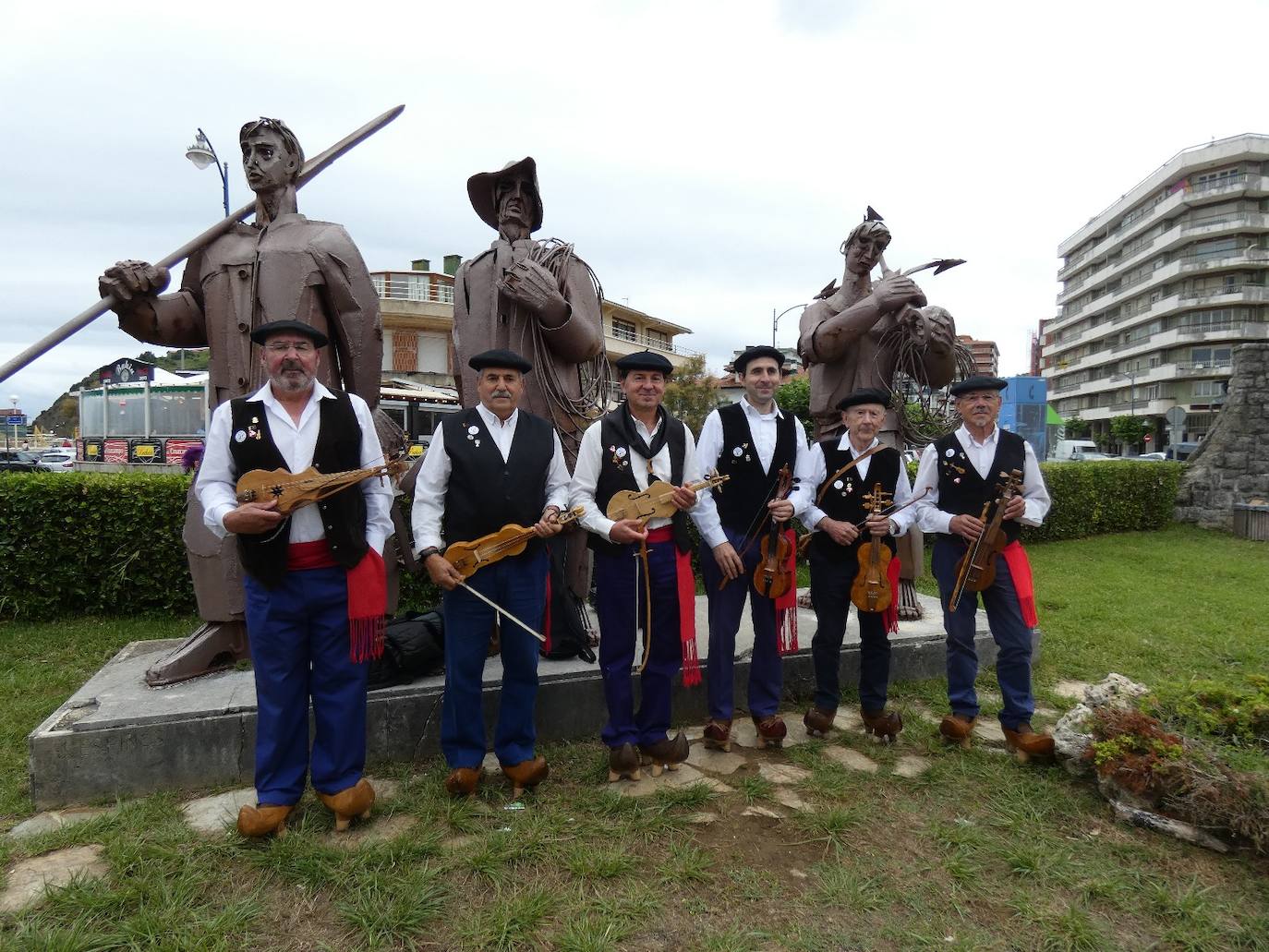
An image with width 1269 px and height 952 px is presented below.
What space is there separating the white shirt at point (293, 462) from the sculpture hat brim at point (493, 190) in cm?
195

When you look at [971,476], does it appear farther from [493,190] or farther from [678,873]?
[493,190]

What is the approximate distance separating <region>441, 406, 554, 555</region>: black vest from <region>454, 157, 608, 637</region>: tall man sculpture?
3.29 ft

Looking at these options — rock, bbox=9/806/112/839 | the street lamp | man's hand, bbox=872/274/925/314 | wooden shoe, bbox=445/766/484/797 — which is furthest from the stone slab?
the street lamp

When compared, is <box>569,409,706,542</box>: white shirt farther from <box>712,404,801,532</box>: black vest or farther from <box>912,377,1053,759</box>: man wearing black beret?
<box>912,377,1053,759</box>: man wearing black beret

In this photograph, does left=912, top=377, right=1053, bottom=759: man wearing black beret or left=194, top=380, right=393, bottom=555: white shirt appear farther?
left=912, top=377, right=1053, bottom=759: man wearing black beret

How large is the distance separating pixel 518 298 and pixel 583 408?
88 cm

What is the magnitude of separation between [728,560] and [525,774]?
4.58 ft

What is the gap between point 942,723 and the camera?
13.3ft

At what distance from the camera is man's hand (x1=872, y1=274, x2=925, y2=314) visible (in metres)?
4.73

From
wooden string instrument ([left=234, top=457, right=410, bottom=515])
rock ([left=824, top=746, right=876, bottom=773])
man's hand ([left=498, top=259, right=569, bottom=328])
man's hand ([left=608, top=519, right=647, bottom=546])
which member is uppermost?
man's hand ([left=498, top=259, right=569, bottom=328])

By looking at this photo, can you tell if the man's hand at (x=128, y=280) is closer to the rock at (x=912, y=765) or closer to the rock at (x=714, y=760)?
the rock at (x=714, y=760)

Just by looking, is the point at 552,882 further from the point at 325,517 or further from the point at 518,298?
the point at 518,298

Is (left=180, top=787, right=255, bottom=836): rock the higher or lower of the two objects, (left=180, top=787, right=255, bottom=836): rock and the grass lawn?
the higher

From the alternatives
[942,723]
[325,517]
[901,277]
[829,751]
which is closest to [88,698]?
[325,517]
